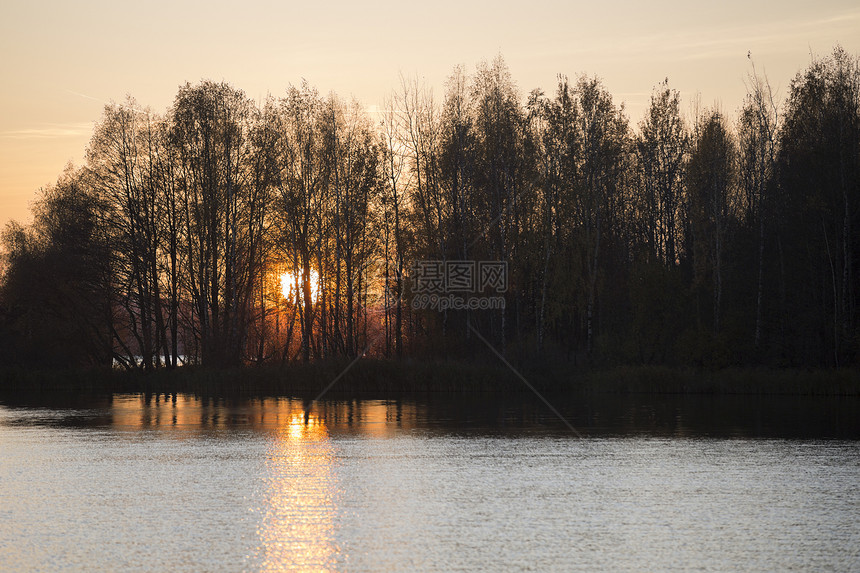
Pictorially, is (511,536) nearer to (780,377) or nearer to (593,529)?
(593,529)

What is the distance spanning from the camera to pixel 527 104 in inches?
2243

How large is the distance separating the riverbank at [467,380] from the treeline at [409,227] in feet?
10.6

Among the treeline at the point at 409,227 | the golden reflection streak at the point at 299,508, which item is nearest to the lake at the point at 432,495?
the golden reflection streak at the point at 299,508

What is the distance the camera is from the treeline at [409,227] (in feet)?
175

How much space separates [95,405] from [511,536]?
102 feet

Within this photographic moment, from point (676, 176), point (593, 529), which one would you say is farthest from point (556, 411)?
point (676, 176)

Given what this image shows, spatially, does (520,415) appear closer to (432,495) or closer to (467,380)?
(467,380)

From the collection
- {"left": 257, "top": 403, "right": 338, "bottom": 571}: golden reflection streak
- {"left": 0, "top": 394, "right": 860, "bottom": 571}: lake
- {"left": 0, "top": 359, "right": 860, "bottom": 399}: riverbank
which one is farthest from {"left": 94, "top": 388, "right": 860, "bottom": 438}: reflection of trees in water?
{"left": 257, "top": 403, "right": 338, "bottom": 571}: golden reflection streak

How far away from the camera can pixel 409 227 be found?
6153 cm

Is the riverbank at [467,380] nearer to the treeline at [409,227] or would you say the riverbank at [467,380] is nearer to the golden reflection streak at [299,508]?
the treeline at [409,227]

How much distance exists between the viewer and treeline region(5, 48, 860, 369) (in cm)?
5325

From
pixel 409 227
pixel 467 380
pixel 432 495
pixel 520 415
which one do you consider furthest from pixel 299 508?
pixel 409 227

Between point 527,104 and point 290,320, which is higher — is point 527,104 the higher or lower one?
the higher one

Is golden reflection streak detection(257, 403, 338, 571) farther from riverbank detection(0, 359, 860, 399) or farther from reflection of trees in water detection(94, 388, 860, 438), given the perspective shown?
riverbank detection(0, 359, 860, 399)
